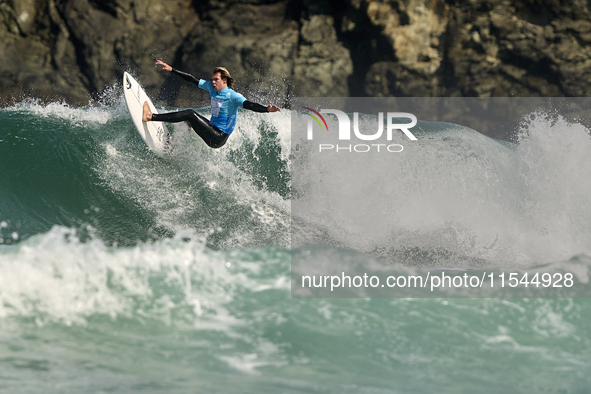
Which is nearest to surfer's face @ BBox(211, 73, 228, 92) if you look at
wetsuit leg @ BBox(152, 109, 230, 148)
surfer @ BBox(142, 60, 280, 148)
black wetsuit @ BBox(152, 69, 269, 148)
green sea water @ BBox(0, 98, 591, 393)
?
surfer @ BBox(142, 60, 280, 148)

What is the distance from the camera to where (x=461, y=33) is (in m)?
16.5

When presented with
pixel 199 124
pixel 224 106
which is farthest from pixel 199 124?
pixel 224 106

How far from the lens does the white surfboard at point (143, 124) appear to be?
21.1 ft

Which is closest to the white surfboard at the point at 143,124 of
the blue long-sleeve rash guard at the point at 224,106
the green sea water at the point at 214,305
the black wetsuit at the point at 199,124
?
the green sea water at the point at 214,305

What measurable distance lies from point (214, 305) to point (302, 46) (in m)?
14.2

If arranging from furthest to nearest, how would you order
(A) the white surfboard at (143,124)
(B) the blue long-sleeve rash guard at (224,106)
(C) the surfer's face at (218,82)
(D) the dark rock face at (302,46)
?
1. (D) the dark rock face at (302,46)
2. (A) the white surfboard at (143,124)
3. (B) the blue long-sleeve rash guard at (224,106)
4. (C) the surfer's face at (218,82)

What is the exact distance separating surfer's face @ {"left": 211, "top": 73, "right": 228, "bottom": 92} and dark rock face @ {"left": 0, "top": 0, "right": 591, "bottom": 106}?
36.3 ft

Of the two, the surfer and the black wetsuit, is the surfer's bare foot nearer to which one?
the surfer

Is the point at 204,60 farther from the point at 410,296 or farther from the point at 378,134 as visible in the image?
the point at 410,296

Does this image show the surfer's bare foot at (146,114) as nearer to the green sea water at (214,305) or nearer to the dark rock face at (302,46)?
the green sea water at (214,305)

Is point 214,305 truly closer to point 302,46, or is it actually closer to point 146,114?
point 146,114

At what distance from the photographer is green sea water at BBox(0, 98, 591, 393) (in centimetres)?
327

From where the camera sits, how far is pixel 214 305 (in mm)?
4039

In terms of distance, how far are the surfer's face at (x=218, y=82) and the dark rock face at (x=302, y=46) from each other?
11071mm
